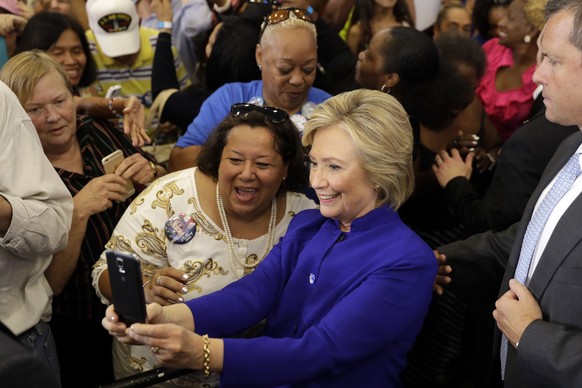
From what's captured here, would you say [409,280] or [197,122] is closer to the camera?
[409,280]

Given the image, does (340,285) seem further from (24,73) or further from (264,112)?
(24,73)

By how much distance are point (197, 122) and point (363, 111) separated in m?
1.24

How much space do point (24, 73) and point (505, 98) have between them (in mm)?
2521

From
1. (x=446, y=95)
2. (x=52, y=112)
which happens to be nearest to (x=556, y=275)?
(x=446, y=95)

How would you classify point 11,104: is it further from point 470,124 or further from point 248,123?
point 470,124

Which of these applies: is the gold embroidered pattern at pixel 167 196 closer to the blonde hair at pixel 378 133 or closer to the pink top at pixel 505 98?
the blonde hair at pixel 378 133

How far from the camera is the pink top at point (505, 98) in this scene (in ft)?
13.4

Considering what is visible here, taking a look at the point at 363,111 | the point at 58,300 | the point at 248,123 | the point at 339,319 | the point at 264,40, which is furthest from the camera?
the point at 264,40

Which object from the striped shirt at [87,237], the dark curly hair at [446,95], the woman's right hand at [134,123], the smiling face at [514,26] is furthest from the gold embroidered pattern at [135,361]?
the smiling face at [514,26]

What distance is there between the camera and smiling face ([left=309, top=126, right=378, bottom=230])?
221 centimetres

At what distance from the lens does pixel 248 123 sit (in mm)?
2596

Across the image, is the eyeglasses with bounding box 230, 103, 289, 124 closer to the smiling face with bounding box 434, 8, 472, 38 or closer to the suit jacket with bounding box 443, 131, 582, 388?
the suit jacket with bounding box 443, 131, 582, 388

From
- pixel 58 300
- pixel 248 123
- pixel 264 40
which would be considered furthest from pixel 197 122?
pixel 58 300

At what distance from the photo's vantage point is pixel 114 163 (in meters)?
2.89
